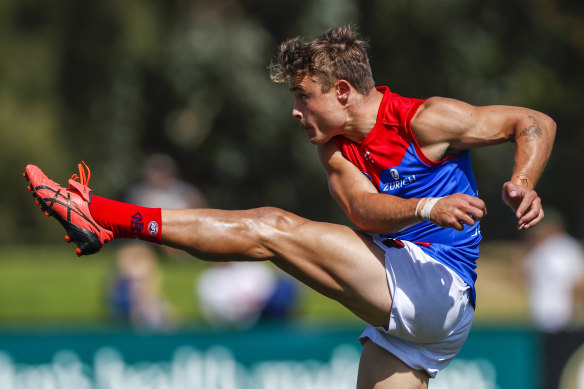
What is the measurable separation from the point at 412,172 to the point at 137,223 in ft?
4.54

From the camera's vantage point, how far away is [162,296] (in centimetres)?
1201

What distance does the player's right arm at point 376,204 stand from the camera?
377 centimetres

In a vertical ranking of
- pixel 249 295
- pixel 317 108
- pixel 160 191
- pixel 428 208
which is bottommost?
pixel 428 208

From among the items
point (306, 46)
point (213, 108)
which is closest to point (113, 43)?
point (213, 108)

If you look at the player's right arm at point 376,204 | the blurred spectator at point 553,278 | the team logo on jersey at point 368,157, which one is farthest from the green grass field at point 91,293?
the team logo on jersey at point 368,157

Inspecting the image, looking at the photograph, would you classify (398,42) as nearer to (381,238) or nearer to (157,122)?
(157,122)

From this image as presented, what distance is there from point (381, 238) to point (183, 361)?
373cm

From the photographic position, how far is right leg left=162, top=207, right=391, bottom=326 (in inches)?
163

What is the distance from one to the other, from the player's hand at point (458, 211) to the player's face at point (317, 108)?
817 mm

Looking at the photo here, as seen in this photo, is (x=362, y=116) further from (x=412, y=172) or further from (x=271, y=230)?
(x=271, y=230)

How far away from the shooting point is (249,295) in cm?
903

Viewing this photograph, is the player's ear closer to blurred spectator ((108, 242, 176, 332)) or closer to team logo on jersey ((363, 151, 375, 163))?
team logo on jersey ((363, 151, 375, 163))

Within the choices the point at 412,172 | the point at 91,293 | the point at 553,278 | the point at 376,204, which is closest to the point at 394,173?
the point at 412,172

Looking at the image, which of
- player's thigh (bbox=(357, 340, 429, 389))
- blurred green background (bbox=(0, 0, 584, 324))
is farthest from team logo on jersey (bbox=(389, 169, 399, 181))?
blurred green background (bbox=(0, 0, 584, 324))
